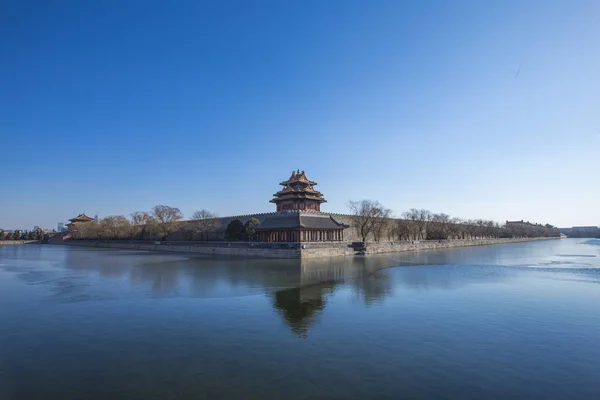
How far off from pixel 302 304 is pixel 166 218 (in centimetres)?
3922

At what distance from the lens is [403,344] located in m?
7.20

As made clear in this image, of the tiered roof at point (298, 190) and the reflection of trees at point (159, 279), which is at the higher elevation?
the tiered roof at point (298, 190)

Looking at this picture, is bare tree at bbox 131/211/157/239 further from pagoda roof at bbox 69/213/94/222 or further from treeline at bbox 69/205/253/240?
pagoda roof at bbox 69/213/94/222

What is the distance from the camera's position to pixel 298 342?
7.33m

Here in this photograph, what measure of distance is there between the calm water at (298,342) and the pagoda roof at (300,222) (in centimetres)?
1946

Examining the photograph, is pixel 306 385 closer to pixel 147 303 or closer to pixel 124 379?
pixel 124 379

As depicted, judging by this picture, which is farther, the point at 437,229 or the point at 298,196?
the point at 437,229

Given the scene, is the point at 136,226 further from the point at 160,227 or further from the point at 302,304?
the point at 302,304

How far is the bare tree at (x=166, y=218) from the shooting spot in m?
45.3

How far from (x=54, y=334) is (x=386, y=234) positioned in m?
41.5

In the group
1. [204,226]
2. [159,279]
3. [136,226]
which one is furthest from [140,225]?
[159,279]

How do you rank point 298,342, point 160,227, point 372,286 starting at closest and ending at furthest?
point 298,342, point 372,286, point 160,227

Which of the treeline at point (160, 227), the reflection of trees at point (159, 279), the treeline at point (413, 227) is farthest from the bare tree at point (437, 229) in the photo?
the reflection of trees at point (159, 279)

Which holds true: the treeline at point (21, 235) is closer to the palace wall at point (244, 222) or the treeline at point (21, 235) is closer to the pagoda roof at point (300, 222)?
the palace wall at point (244, 222)
